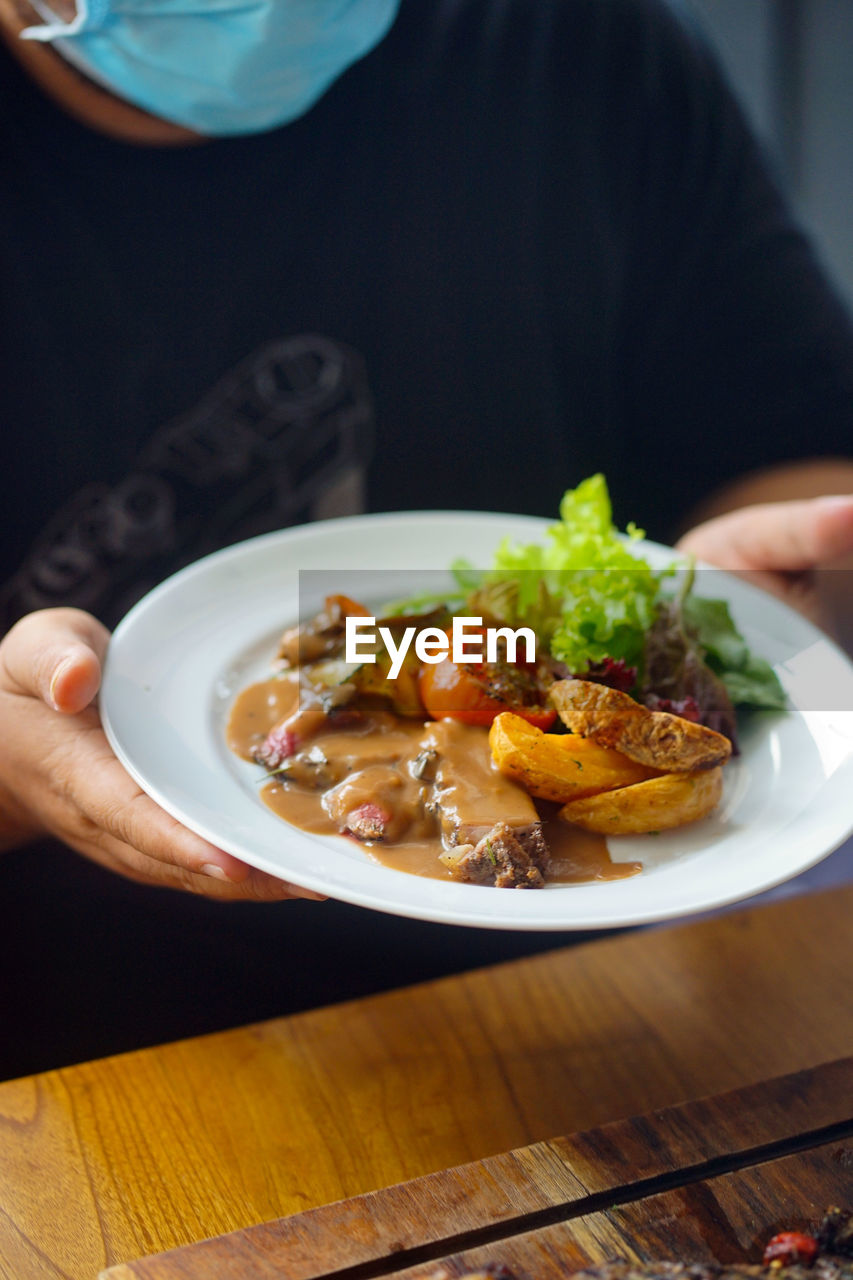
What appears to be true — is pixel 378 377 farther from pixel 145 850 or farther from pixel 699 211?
pixel 145 850

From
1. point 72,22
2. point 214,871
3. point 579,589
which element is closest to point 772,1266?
point 214,871

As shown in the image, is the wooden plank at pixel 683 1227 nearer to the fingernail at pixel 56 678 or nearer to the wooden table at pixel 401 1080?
the wooden table at pixel 401 1080

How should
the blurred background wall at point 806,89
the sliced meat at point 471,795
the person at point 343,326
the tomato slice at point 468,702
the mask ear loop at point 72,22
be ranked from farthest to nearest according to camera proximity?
the blurred background wall at point 806,89, the person at point 343,326, the mask ear loop at point 72,22, the tomato slice at point 468,702, the sliced meat at point 471,795

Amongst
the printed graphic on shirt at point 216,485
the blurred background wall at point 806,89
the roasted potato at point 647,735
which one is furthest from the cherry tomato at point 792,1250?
the blurred background wall at point 806,89

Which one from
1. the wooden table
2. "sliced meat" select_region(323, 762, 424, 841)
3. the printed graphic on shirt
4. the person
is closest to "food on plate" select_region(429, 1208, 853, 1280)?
the wooden table

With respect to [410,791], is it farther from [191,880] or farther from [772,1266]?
[772,1266]

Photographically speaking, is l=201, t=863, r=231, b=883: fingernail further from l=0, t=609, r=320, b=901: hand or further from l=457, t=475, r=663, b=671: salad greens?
l=457, t=475, r=663, b=671: salad greens
